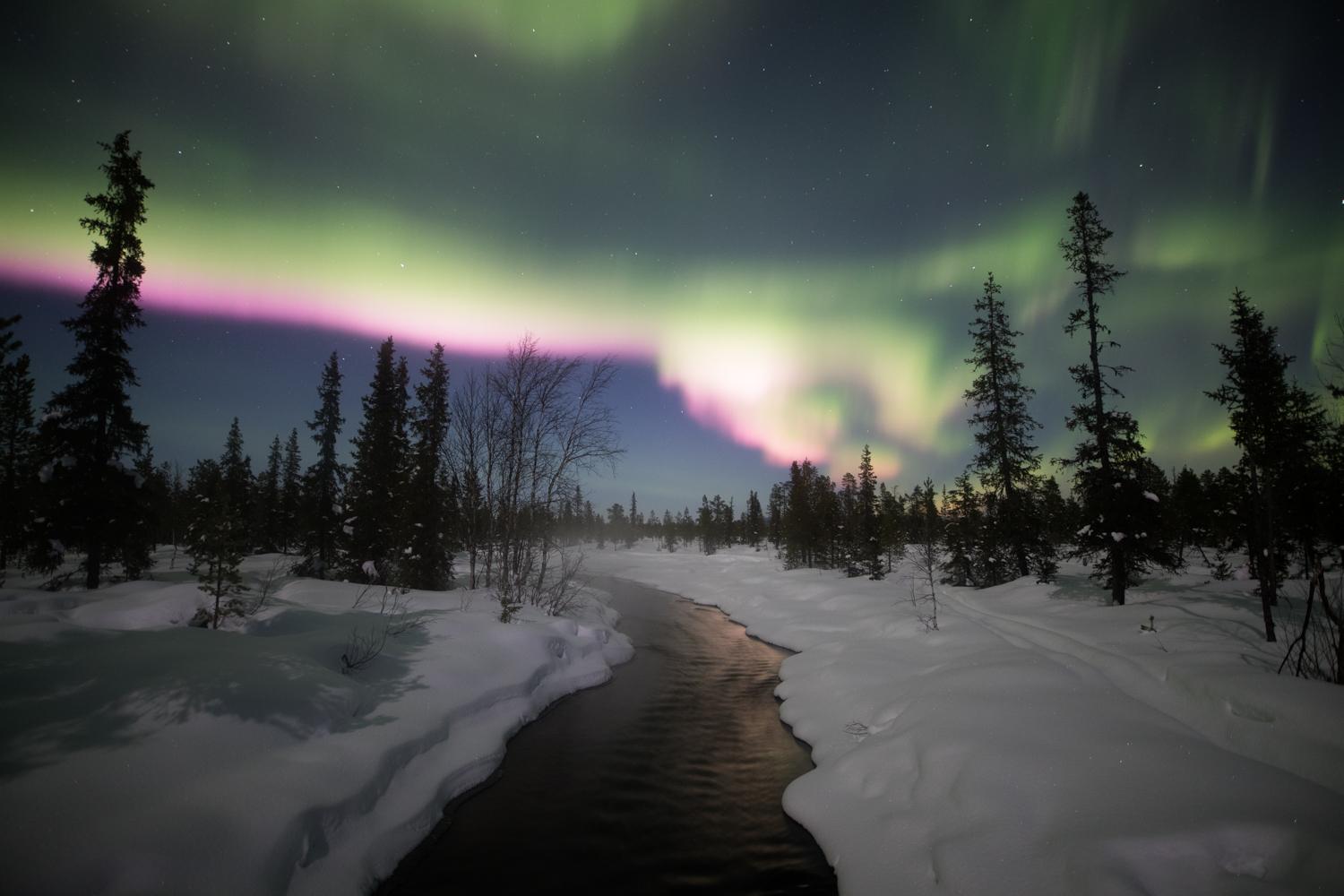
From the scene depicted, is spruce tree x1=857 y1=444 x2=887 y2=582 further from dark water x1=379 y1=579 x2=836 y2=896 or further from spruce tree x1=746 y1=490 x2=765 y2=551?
spruce tree x1=746 y1=490 x2=765 y2=551

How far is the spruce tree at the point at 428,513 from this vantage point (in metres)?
24.5

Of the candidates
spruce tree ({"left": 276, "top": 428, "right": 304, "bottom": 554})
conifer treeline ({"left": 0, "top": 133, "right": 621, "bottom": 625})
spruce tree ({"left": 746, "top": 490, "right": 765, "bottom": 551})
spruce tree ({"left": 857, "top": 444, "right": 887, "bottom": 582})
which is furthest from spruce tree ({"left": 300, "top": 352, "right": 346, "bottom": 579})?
spruce tree ({"left": 746, "top": 490, "right": 765, "bottom": 551})

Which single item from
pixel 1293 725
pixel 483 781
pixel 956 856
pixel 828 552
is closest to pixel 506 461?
pixel 483 781

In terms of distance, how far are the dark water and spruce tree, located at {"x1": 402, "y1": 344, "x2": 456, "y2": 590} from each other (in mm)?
15329

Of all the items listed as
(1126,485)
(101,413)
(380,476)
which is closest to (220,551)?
(101,413)

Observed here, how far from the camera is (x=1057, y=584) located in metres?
18.3

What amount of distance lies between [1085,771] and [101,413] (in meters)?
27.3

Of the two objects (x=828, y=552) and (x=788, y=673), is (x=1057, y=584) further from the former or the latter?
(x=828, y=552)

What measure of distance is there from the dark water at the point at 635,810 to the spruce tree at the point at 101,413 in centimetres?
1762

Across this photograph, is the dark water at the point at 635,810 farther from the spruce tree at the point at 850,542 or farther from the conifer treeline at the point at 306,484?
the spruce tree at the point at 850,542

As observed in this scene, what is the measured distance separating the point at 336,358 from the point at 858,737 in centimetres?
3695

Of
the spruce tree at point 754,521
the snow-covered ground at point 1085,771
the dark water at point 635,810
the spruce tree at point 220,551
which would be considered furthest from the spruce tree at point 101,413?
the spruce tree at point 754,521

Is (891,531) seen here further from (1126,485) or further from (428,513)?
(428,513)

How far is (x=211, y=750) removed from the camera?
5.53 m
